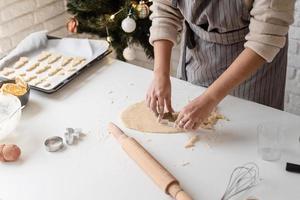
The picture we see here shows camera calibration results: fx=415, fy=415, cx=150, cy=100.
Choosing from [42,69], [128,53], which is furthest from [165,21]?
[128,53]

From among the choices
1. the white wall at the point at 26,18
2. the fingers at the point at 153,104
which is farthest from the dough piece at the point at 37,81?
the white wall at the point at 26,18

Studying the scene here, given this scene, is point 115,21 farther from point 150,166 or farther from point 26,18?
point 150,166

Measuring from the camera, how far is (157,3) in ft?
3.89

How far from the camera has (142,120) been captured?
41.5 inches

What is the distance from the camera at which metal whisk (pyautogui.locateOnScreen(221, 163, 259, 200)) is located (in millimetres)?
833

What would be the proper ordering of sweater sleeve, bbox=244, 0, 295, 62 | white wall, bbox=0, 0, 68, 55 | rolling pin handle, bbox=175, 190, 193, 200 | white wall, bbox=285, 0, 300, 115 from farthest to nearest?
white wall, bbox=0, 0, 68, 55 → white wall, bbox=285, 0, 300, 115 → sweater sleeve, bbox=244, 0, 295, 62 → rolling pin handle, bbox=175, 190, 193, 200

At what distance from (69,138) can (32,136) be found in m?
0.10

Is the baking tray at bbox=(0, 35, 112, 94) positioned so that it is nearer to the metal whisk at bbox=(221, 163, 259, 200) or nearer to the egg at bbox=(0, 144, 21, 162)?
the egg at bbox=(0, 144, 21, 162)

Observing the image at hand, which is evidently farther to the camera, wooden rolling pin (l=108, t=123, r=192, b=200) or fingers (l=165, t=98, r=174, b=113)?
fingers (l=165, t=98, r=174, b=113)

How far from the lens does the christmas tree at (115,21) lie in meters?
1.65

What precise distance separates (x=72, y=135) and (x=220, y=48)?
49 centimetres

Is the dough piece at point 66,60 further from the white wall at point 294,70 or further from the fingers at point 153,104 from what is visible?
the white wall at point 294,70

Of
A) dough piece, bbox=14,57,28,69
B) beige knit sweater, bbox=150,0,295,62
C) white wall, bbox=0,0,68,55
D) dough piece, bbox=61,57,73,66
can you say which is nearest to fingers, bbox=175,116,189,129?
beige knit sweater, bbox=150,0,295,62

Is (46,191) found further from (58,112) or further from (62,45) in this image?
(62,45)
